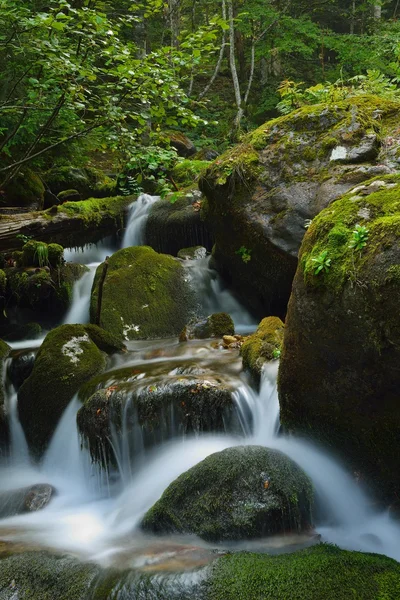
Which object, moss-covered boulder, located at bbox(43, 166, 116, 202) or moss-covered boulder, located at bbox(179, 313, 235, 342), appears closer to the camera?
moss-covered boulder, located at bbox(179, 313, 235, 342)

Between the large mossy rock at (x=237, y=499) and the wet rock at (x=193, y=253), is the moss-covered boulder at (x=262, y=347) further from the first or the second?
the wet rock at (x=193, y=253)

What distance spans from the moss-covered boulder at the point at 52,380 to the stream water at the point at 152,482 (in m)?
0.16

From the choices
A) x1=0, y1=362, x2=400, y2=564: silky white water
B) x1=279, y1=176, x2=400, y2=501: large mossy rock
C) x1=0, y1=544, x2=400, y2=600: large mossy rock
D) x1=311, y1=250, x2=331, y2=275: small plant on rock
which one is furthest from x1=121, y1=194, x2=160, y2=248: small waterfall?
x1=0, y1=544, x2=400, y2=600: large mossy rock

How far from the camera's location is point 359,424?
3506 mm

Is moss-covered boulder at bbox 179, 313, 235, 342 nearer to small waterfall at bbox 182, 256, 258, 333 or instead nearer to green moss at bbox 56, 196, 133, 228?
small waterfall at bbox 182, 256, 258, 333

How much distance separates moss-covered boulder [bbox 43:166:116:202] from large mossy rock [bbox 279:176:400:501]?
10.2 metres

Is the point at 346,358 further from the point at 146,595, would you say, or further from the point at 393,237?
the point at 146,595

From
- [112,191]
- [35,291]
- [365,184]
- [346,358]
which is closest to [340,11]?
[112,191]

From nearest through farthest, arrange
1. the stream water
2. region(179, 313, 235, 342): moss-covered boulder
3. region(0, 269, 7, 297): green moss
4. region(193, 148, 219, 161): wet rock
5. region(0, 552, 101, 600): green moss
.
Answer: region(0, 552, 101, 600): green moss
the stream water
region(179, 313, 235, 342): moss-covered boulder
region(0, 269, 7, 297): green moss
region(193, 148, 219, 161): wet rock

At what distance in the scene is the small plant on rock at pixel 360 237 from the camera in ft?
10.7

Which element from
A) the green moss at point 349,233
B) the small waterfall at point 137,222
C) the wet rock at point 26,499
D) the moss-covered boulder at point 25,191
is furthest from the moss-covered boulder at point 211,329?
the moss-covered boulder at point 25,191

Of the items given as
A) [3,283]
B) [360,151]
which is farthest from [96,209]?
[360,151]

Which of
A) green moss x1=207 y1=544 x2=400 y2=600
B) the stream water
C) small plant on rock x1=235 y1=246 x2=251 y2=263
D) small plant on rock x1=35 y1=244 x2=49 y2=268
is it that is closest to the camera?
green moss x1=207 y1=544 x2=400 y2=600

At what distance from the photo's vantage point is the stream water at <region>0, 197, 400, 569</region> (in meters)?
3.23
